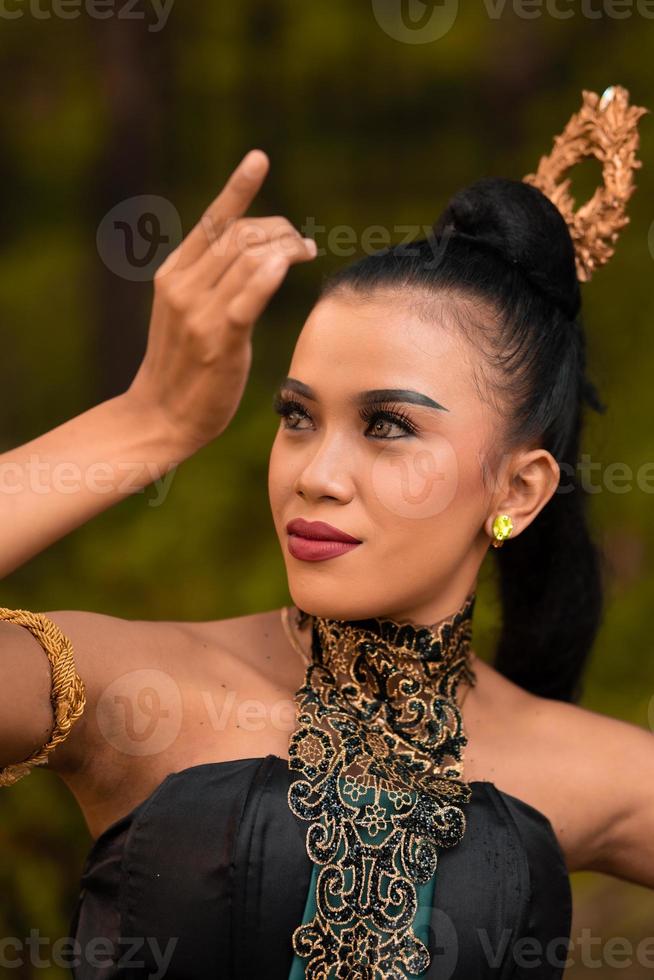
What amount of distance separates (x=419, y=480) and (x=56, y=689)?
0.56 meters

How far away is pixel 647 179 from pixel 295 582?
2.03m

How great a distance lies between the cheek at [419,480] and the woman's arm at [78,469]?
306 millimetres

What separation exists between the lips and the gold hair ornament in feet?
2.35

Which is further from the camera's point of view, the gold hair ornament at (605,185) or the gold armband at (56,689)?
the gold hair ornament at (605,185)

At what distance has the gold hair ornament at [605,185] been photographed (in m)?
2.15

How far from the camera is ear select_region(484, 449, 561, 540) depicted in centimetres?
193

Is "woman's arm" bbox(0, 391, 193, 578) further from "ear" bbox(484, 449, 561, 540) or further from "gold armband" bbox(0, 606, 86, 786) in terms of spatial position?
"ear" bbox(484, 449, 561, 540)

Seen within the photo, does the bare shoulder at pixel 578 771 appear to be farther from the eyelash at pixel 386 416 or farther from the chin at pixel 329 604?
the eyelash at pixel 386 416

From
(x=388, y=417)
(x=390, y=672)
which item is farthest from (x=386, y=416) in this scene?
(x=390, y=672)

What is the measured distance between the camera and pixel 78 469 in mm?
1530

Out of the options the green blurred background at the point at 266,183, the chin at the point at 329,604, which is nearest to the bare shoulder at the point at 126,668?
the chin at the point at 329,604

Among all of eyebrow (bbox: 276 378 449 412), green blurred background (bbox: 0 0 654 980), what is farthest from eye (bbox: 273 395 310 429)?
green blurred background (bbox: 0 0 654 980)

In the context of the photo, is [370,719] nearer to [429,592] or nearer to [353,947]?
[429,592]

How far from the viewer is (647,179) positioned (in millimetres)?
3357
